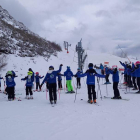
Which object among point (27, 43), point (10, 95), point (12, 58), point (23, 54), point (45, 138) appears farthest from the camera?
point (27, 43)

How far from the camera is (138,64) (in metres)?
10.2

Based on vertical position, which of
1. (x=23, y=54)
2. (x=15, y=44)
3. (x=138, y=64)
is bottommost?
(x=138, y=64)

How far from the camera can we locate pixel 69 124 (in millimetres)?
4555

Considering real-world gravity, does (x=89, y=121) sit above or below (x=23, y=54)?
below

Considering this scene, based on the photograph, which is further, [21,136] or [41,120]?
[41,120]

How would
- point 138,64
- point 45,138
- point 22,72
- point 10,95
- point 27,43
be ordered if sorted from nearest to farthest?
point 45,138 → point 10,95 → point 138,64 → point 22,72 → point 27,43

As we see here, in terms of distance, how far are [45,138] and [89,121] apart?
1.75 metres

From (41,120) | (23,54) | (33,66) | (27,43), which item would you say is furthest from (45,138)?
(27,43)

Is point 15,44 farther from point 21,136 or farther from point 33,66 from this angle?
point 21,136

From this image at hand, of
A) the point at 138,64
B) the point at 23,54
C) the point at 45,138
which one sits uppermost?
the point at 23,54

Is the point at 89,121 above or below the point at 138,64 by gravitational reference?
below

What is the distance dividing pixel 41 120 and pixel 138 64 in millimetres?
8184

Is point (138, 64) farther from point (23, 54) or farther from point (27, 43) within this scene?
point (27, 43)

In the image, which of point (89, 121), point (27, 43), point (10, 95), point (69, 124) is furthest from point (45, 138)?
point (27, 43)
